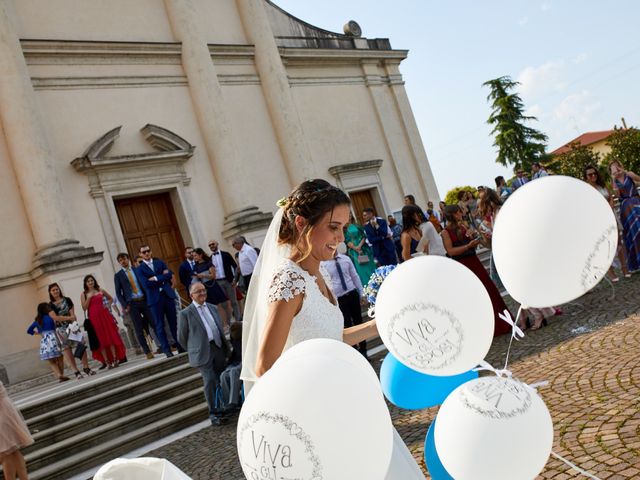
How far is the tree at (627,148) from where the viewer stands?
1253 inches

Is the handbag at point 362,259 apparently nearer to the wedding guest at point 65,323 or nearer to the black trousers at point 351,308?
the black trousers at point 351,308

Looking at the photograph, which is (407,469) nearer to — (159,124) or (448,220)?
(448,220)

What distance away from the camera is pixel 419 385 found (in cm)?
272

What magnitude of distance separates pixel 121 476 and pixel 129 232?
41.2 ft

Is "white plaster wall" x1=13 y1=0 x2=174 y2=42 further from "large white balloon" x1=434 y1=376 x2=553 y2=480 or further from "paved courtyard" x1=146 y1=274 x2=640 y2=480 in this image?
"large white balloon" x1=434 y1=376 x2=553 y2=480

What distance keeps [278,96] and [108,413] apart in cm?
1086

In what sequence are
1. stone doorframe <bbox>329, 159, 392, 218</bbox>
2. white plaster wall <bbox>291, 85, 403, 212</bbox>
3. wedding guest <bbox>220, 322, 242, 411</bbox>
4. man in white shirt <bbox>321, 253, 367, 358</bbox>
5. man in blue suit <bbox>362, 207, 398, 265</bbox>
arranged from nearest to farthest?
wedding guest <bbox>220, 322, 242, 411</bbox>
man in white shirt <bbox>321, 253, 367, 358</bbox>
man in blue suit <bbox>362, 207, 398, 265</bbox>
white plaster wall <bbox>291, 85, 403, 212</bbox>
stone doorframe <bbox>329, 159, 392, 218</bbox>

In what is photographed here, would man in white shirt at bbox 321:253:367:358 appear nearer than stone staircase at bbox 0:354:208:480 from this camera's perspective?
No

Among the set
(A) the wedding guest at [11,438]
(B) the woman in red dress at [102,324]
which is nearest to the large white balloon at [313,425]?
(A) the wedding guest at [11,438]

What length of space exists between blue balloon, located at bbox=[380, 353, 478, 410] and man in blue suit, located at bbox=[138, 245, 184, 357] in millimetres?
7634

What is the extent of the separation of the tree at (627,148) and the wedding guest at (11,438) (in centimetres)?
3231

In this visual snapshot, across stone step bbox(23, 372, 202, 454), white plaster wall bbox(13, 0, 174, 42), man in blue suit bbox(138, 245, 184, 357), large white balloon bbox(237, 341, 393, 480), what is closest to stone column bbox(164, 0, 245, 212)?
white plaster wall bbox(13, 0, 174, 42)

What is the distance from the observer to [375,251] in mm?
12156

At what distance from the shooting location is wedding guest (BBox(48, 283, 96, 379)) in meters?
9.75
